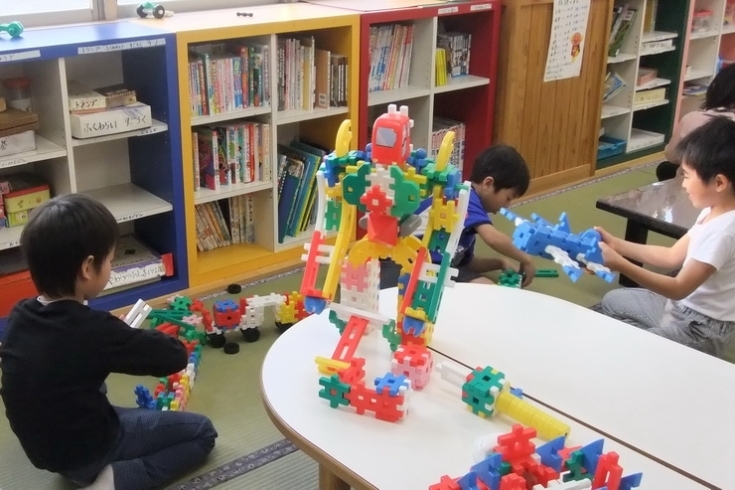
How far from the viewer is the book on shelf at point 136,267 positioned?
259 centimetres

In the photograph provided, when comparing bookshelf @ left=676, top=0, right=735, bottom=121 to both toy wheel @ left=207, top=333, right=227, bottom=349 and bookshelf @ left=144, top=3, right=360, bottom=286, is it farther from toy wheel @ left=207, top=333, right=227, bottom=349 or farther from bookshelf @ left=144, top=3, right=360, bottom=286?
toy wheel @ left=207, top=333, right=227, bottom=349

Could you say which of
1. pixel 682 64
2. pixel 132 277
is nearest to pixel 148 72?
pixel 132 277

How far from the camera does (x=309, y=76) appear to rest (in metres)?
2.87

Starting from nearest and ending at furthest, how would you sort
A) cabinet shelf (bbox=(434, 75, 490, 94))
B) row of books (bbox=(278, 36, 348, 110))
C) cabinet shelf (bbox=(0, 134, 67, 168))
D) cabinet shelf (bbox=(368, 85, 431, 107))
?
cabinet shelf (bbox=(0, 134, 67, 168))
row of books (bbox=(278, 36, 348, 110))
cabinet shelf (bbox=(368, 85, 431, 107))
cabinet shelf (bbox=(434, 75, 490, 94))

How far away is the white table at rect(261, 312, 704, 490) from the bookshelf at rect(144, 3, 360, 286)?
1282 millimetres

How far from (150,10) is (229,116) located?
0.45 metres

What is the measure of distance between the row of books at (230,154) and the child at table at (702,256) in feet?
4.35

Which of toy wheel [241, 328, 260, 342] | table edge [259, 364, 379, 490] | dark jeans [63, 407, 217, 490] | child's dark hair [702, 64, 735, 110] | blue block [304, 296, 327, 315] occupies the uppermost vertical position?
child's dark hair [702, 64, 735, 110]

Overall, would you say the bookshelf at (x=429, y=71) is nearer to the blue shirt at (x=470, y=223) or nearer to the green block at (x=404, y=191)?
the blue shirt at (x=470, y=223)

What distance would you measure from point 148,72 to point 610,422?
72.4 inches

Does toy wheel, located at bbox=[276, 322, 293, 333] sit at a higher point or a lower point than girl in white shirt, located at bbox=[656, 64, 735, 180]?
lower

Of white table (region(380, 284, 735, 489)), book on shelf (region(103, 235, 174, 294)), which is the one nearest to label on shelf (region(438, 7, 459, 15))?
book on shelf (region(103, 235, 174, 294))

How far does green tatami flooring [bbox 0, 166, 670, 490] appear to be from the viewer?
1853 millimetres

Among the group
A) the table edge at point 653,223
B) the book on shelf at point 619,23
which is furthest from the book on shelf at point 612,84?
the table edge at point 653,223
